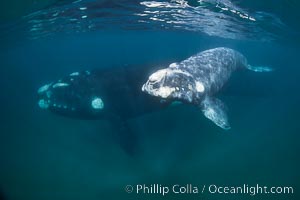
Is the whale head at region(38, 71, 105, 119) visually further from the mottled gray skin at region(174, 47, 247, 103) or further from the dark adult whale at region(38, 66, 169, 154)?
the mottled gray skin at region(174, 47, 247, 103)

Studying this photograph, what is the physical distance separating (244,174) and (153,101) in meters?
5.98

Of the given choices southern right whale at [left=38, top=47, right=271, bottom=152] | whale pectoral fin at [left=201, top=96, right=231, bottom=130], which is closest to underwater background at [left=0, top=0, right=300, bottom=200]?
southern right whale at [left=38, top=47, right=271, bottom=152]

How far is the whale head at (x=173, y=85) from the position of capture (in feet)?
27.8

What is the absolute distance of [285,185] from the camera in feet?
42.4

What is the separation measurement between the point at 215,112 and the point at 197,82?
128 centimetres

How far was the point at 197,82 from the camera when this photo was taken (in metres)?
9.75

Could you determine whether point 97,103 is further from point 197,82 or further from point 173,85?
point 173,85

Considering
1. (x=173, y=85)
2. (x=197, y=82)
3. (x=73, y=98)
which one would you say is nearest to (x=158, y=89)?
(x=173, y=85)

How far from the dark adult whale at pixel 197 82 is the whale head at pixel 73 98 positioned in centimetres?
524

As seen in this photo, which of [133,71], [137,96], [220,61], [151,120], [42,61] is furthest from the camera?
[42,61]

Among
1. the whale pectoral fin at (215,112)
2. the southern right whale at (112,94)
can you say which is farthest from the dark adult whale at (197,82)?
the southern right whale at (112,94)

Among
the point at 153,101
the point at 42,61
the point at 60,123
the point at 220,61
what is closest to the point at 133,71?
the point at 153,101

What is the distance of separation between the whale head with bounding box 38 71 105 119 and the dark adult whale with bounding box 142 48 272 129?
5.24 metres

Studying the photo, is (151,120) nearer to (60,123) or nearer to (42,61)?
(60,123)
